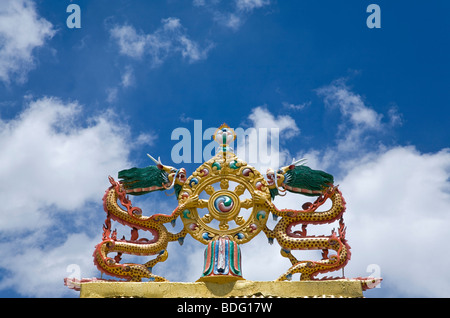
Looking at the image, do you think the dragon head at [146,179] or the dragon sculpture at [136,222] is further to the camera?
the dragon head at [146,179]

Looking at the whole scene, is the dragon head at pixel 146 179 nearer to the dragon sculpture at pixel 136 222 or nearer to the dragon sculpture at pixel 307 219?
the dragon sculpture at pixel 136 222

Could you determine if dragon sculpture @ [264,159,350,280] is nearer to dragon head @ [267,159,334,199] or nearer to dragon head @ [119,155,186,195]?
dragon head @ [267,159,334,199]

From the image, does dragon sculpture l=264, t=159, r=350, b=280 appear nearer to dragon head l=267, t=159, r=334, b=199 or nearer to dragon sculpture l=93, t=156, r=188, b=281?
dragon head l=267, t=159, r=334, b=199

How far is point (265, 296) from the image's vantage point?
45.7 ft

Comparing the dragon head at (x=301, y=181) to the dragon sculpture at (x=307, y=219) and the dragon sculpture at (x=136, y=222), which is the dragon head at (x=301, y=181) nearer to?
the dragon sculpture at (x=307, y=219)

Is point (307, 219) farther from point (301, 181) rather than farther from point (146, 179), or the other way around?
point (146, 179)

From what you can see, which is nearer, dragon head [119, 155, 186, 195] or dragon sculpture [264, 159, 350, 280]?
dragon sculpture [264, 159, 350, 280]

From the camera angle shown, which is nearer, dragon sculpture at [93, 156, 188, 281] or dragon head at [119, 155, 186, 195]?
→ dragon sculpture at [93, 156, 188, 281]

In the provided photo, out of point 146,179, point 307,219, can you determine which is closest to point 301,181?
point 307,219

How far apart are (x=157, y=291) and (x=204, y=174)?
110 inches

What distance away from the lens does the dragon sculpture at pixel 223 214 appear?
14969 millimetres

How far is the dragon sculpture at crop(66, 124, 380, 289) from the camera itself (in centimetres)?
1497

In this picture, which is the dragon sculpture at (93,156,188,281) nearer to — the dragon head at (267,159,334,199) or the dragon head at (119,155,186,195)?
the dragon head at (119,155,186,195)
